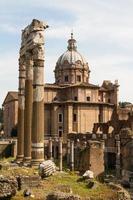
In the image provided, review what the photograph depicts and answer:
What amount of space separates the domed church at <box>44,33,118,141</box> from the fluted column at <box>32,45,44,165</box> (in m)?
26.7

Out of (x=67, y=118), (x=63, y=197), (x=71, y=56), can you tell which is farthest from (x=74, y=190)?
(x=71, y=56)

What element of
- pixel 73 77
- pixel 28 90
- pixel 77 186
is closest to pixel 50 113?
pixel 73 77

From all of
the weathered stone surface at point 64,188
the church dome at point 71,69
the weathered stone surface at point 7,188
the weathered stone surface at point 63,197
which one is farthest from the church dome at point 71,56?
the weathered stone surface at point 63,197

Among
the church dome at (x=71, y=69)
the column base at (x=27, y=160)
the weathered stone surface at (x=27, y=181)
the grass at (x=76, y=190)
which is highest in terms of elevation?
the church dome at (x=71, y=69)

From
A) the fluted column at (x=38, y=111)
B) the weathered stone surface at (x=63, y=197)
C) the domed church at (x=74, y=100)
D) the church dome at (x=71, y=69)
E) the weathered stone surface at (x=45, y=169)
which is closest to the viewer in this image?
the weathered stone surface at (x=63, y=197)

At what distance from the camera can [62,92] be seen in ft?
148

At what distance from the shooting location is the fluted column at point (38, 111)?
1388 cm

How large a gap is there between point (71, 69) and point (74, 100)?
5.38 metres

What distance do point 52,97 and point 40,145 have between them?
30416mm

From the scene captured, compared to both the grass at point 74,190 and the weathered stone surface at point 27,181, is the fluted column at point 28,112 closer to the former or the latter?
the grass at point 74,190

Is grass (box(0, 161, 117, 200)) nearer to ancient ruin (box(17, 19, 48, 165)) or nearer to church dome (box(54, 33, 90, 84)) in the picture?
ancient ruin (box(17, 19, 48, 165))

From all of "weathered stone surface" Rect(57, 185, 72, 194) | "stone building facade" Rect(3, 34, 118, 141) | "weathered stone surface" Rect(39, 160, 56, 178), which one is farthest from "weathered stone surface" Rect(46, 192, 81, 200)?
"stone building facade" Rect(3, 34, 118, 141)

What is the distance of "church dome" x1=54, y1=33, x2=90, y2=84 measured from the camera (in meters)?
47.5

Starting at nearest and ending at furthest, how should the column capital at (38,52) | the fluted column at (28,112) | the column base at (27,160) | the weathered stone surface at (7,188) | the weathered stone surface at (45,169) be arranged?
the weathered stone surface at (7,188)
the weathered stone surface at (45,169)
the column capital at (38,52)
the column base at (27,160)
the fluted column at (28,112)
